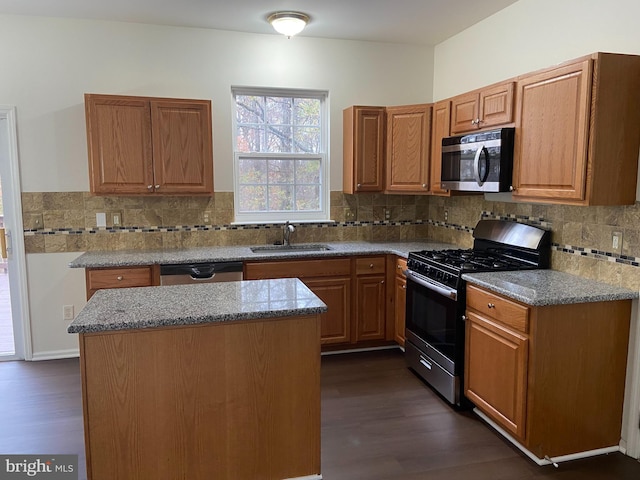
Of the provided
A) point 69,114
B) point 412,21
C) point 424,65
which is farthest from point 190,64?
point 424,65

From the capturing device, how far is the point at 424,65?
4574mm

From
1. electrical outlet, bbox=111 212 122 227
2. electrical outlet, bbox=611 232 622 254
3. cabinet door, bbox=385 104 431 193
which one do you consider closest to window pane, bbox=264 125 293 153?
cabinet door, bbox=385 104 431 193

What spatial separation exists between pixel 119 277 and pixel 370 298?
202 centimetres

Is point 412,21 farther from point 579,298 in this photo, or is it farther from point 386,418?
Answer: point 386,418

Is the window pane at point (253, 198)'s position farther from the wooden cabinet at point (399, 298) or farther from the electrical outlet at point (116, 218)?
the wooden cabinet at point (399, 298)

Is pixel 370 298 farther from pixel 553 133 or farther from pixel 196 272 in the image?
pixel 553 133

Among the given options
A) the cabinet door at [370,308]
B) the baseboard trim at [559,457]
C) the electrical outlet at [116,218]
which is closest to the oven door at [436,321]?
the cabinet door at [370,308]

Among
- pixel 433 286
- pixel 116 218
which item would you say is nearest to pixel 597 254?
pixel 433 286

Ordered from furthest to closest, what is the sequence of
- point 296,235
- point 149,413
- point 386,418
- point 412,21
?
point 296,235 → point 412,21 → point 386,418 → point 149,413

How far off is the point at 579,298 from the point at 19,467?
9.69ft

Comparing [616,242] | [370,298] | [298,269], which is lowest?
[370,298]

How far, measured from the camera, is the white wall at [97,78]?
3.73 meters

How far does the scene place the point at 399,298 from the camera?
397cm

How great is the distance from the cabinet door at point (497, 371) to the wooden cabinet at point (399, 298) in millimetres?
965
